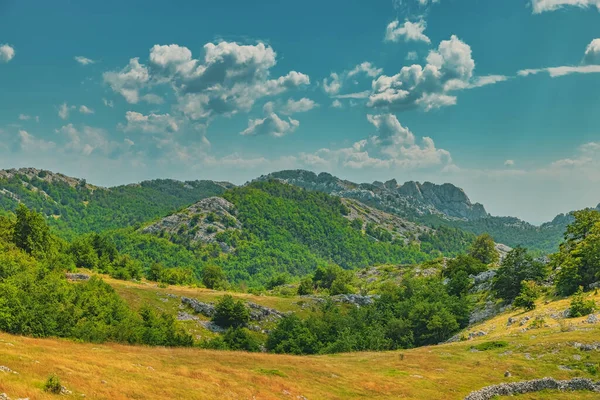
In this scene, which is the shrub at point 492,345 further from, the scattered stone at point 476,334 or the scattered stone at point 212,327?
the scattered stone at point 212,327

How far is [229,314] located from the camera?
10981 centimetres

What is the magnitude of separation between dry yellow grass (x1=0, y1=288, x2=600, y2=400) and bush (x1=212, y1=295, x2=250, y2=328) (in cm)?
5345

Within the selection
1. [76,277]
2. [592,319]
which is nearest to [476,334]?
[592,319]

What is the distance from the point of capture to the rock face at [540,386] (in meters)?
45.3

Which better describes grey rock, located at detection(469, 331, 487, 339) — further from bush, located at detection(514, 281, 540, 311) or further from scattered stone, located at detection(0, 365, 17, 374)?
scattered stone, located at detection(0, 365, 17, 374)

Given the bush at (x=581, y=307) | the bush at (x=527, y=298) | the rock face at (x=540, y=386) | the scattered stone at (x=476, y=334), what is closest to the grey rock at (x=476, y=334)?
the scattered stone at (x=476, y=334)

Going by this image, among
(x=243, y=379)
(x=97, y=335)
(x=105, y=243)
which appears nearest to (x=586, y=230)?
(x=243, y=379)

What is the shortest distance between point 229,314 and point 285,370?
65415 millimetres

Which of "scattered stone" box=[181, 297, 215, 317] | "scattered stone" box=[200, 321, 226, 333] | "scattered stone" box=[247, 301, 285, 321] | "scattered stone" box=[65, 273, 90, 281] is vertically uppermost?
"scattered stone" box=[65, 273, 90, 281]

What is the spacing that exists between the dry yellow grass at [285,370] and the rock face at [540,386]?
130cm

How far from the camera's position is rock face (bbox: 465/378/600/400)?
4528cm

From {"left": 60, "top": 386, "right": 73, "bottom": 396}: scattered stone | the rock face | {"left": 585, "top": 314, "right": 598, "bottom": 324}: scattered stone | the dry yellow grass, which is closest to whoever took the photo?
{"left": 60, "top": 386, "right": 73, "bottom": 396}: scattered stone

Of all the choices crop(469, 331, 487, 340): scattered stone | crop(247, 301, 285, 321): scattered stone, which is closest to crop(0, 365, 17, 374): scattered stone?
crop(469, 331, 487, 340): scattered stone

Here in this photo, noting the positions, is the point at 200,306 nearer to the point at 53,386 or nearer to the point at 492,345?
the point at 492,345
